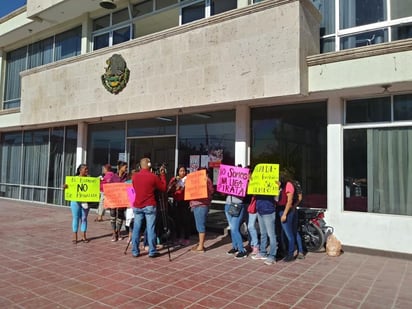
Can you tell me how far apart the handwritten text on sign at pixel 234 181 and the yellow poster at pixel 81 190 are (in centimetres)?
301

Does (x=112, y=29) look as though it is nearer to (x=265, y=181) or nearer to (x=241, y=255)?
(x=265, y=181)

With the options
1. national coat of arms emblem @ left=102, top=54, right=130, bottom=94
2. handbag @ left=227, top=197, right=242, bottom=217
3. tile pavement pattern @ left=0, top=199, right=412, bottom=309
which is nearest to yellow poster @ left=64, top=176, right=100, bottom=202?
tile pavement pattern @ left=0, top=199, right=412, bottom=309

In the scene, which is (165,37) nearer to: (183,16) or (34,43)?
(183,16)

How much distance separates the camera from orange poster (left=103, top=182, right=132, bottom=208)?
25.3 ft

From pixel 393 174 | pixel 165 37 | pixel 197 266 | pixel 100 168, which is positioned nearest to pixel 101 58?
pixel 165 37

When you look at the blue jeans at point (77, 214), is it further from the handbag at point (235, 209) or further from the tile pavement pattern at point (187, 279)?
the handbag at point (235, 209)

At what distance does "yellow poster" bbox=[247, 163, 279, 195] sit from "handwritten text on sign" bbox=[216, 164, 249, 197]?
0.19m

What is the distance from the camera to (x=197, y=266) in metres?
6.38

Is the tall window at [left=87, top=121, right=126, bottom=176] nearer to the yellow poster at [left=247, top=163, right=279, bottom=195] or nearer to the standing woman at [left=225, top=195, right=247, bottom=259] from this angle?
the standing woman at [left=225, top=195, right=247, bottom=259]

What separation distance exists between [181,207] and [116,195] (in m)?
1.58

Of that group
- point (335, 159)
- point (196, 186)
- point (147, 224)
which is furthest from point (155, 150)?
point (335, 159)

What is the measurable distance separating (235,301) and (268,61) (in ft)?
17.2

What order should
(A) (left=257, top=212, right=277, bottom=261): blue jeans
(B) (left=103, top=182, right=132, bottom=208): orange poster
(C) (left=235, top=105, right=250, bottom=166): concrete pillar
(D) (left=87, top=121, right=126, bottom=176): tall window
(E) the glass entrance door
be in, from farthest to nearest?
(D) (left=87, top=121, right=126, bottom=176): tall window < (E) the glass entrance door < (C) (left=235, top=105, right=250, bottom=166): concrete pillar < (B) (left=103, top=182, right=132, bottom=208): orange poster < (A) (left=257, top=212, right=277, bottom=261): blue jeans

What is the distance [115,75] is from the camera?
36.7 feet
